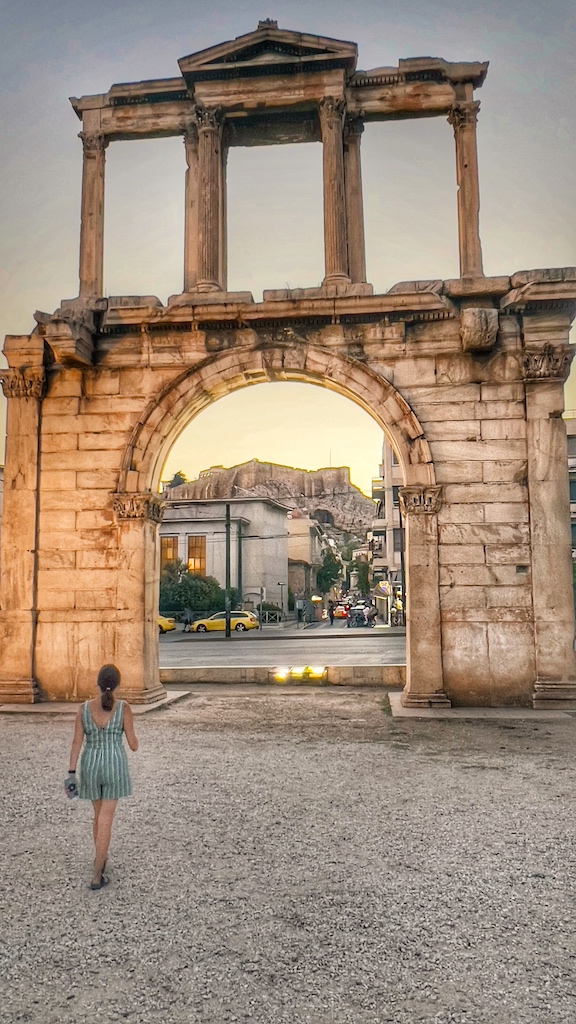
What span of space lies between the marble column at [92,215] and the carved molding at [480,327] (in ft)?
21.7

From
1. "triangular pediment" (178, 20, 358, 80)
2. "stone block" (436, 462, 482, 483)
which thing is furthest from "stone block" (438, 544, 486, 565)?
"triangular pediment" (178, 20, 358, 80)

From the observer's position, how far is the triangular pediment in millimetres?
13273

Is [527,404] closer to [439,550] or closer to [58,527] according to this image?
[439,550]

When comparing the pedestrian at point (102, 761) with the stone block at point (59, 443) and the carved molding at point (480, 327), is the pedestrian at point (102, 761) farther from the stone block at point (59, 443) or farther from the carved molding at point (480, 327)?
the carved molding at point (480, 327)

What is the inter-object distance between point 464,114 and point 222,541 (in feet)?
123

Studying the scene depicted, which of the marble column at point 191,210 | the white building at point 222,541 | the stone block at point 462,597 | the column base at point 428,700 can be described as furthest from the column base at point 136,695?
the white building at point 222,541

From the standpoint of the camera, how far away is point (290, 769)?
7906mm

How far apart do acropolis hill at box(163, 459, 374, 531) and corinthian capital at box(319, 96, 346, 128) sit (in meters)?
130

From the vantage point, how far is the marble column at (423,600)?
39.1ft

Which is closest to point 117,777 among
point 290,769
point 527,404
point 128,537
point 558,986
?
point 558,986

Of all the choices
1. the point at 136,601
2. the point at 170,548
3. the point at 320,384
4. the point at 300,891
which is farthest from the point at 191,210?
the point at 170,548

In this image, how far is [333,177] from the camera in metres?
13.4

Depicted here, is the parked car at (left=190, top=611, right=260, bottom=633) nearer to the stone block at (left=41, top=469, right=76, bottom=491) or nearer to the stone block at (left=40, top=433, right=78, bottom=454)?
the stone block at (left=41, top=469, right=76, bottom=491)

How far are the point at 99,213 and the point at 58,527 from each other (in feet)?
19.6
